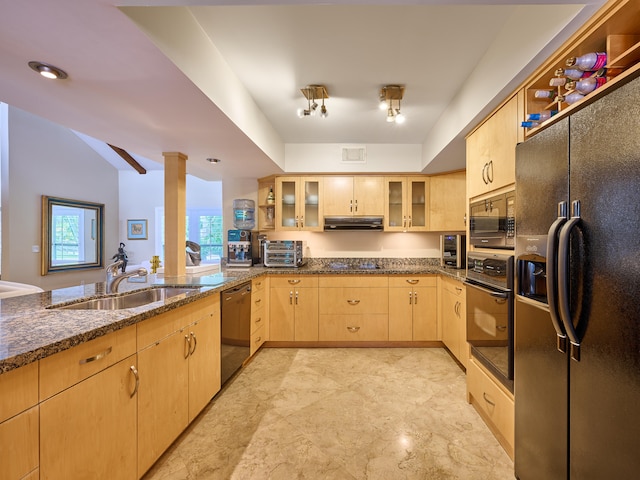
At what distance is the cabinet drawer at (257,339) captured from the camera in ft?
9.96

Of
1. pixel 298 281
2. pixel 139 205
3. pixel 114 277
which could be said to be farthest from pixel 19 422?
pixel 139 205

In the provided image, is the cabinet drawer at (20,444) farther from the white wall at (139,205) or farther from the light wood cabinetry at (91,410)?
the white wall at (139,205)

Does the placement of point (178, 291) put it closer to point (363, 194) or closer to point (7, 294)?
point (7, 294)

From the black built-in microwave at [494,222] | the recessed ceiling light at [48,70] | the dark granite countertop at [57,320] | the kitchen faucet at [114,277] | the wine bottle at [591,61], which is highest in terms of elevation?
the recessed ceiling light at [48,70]

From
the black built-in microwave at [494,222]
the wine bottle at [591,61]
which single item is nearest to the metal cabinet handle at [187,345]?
the black built-in microwave at [494,222]

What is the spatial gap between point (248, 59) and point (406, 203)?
252 cm

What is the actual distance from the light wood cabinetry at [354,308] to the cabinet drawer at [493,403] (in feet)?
4.03

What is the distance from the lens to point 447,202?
3701 millimetres

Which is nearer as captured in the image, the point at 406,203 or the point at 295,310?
the point at 295,310

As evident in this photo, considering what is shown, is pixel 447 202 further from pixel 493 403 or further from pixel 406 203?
pixel 493 403

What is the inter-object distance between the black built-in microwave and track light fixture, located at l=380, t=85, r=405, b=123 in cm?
98

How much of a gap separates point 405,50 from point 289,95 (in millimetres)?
1003

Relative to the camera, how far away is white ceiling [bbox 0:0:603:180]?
1194mm

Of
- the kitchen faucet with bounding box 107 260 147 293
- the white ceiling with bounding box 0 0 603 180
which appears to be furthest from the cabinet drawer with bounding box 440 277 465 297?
the kitchen faucet with bounding box 107 260 147 293
